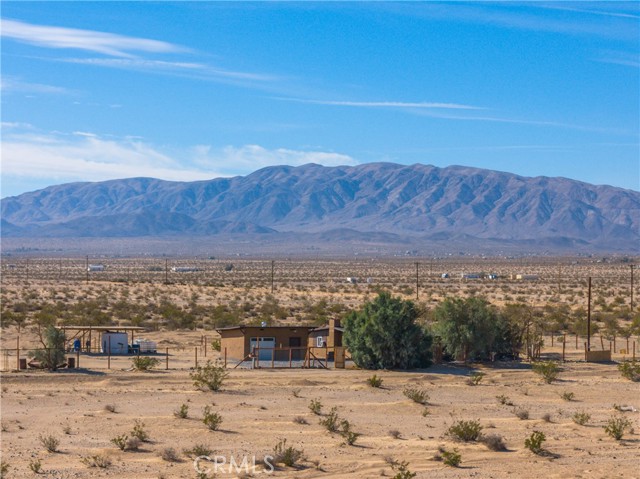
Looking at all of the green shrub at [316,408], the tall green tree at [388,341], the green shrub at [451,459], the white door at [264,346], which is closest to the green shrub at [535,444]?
the green shrub at [451,459]

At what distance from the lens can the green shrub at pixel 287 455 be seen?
19.1 m

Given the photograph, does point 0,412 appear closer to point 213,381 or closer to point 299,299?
point 213,381

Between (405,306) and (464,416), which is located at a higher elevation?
(405,306)

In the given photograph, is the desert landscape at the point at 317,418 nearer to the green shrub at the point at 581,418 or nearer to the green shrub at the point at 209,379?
the green shrub at the point at 581,418

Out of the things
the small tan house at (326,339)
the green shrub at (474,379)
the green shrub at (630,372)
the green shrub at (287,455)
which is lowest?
the green shrub at (287,455)

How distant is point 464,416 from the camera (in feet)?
81.9

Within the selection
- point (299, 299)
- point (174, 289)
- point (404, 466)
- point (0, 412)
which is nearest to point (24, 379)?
point (0, 412)

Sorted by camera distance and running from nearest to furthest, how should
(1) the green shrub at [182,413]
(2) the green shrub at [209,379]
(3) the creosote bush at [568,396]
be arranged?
(1) the green shrub at [182,413] → (3) the creosote bush at [568,396] → (2) the green shrub at [209,379]

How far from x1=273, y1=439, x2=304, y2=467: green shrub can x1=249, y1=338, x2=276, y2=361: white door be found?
1682 cm

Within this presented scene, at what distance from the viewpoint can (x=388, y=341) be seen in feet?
112

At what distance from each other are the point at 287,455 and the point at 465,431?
467 cm

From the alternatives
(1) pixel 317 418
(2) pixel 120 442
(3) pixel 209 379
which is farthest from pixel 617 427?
(3) pixel 209 379

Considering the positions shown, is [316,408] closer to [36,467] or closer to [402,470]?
[402,470]

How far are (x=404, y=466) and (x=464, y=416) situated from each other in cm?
703
